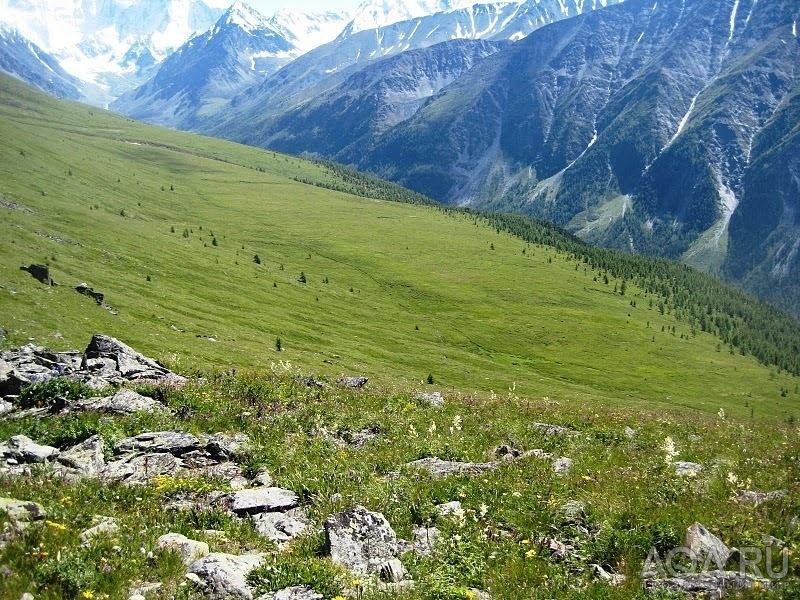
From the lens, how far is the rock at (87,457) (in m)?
12.5

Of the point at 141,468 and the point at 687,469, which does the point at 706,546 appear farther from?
the point at 141,468

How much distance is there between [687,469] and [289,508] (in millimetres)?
10562

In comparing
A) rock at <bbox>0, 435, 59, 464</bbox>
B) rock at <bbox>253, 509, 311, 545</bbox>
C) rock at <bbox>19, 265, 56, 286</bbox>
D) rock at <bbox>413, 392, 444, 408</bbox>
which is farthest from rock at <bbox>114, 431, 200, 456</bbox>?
rock at <bbox>19, 265, 56, 286</bbox>

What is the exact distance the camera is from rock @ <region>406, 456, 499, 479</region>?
1416 cm

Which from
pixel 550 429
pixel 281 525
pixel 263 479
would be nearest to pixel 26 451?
pixel 263 479

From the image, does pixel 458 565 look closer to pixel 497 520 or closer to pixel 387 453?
pixel 497 520

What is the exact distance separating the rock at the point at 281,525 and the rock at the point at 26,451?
217 inches

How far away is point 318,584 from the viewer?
8430mm

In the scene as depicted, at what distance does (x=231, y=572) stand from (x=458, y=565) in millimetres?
3826

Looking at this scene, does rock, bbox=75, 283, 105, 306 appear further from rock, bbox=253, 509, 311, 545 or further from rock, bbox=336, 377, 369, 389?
rock, bbox=253, 509, 311, 545

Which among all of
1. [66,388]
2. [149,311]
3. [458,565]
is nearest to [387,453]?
[458,565]

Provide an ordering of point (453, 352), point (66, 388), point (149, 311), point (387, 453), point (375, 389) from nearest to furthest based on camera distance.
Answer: point (387, 453)
point (66, 388)
point (375, 389)
point (149, 311)
point (453, 352)

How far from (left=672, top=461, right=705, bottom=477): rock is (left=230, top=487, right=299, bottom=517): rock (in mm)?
9570

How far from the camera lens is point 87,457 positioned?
1300 centimetres
